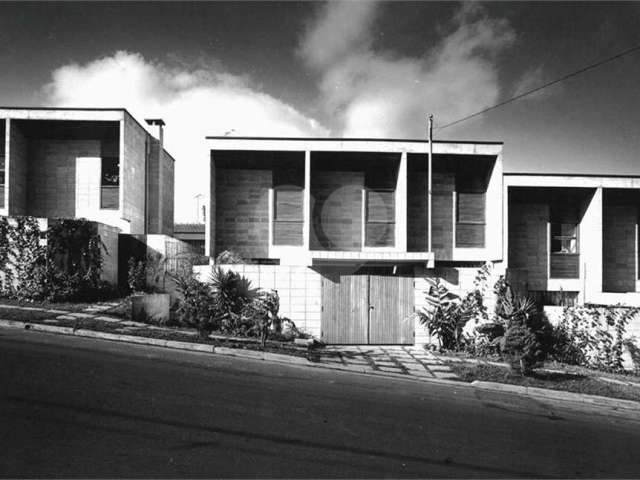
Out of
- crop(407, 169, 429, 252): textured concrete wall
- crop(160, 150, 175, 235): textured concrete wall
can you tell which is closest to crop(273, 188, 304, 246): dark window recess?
crop(407, 169, 429, 252): textured concrete wall

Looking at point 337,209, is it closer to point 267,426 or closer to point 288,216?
point 288,216

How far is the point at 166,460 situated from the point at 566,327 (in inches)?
375

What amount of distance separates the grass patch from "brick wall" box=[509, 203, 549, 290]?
7897mm

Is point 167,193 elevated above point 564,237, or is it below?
above

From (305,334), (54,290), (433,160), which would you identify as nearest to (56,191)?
(54,290)

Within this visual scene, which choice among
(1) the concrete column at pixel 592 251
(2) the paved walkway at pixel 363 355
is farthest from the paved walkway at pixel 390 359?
(1) the concrete column at pixel 592 251

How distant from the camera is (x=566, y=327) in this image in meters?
9.29

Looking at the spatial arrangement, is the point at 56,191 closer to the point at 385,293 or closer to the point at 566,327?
the point at 385,293

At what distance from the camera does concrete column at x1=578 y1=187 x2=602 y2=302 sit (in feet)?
47.8

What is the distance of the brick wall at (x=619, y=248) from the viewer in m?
15.7

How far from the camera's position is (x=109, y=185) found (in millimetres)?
15547

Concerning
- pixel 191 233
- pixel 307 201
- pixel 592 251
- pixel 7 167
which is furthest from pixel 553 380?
pixel 191 233

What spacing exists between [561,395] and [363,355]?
391 centimetres

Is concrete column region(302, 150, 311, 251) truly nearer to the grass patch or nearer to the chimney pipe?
the grass patch
